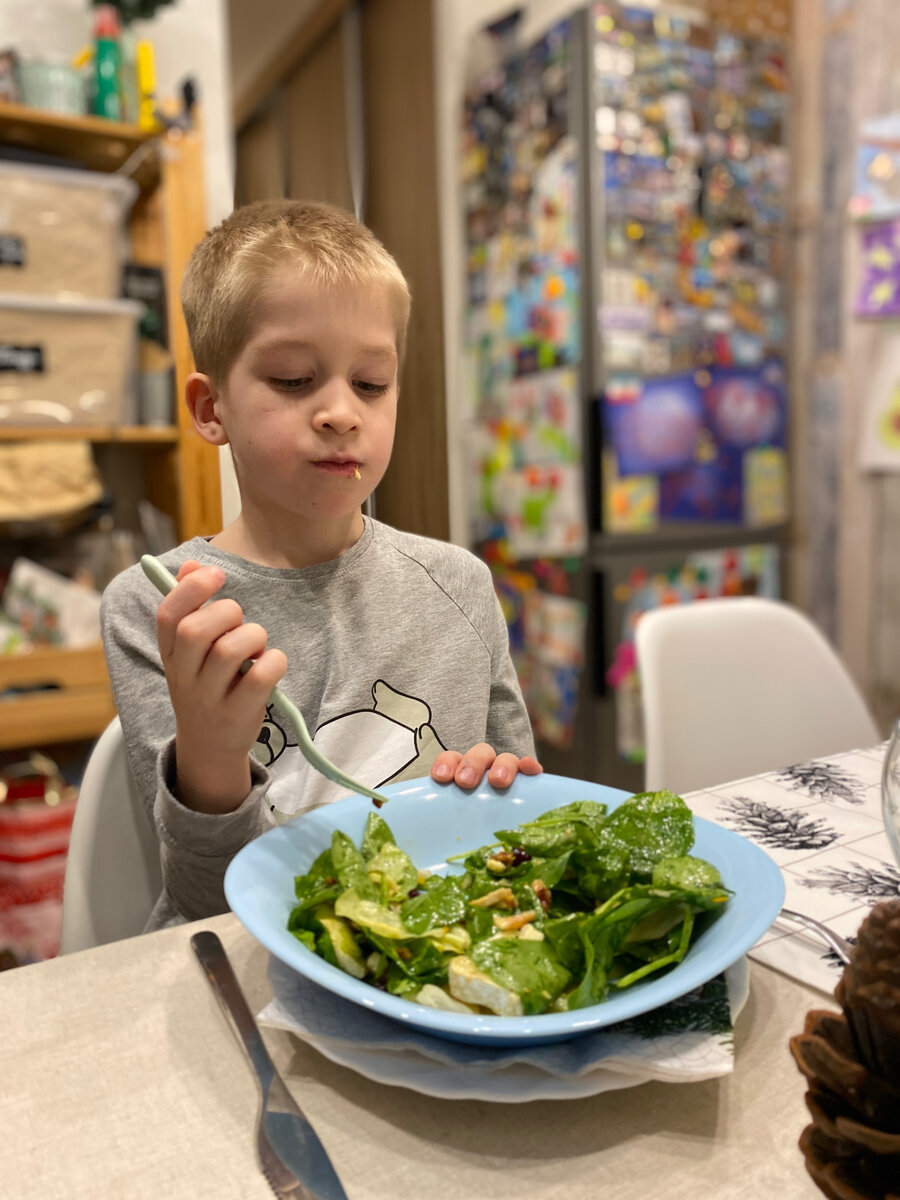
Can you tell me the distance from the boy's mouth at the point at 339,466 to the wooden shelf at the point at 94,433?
3.79 feet

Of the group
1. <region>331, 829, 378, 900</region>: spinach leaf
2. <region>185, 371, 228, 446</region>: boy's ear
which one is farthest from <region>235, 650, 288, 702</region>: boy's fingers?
<region>185, 371, 228, 446</region>: boy's ear

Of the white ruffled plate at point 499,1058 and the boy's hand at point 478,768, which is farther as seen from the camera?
the boy's hand at point 478,768

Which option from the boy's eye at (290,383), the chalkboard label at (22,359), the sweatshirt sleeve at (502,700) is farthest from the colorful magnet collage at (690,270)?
the boy's eye at (290,383)

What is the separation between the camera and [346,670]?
2.73ft

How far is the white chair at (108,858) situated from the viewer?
786mm

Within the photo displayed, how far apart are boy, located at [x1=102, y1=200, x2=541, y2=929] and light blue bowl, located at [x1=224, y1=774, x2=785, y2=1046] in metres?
0.03

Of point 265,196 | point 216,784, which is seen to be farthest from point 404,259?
point 216,784

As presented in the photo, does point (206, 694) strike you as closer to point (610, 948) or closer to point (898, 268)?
point (610, 948)

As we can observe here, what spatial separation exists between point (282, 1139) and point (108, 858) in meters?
0.47

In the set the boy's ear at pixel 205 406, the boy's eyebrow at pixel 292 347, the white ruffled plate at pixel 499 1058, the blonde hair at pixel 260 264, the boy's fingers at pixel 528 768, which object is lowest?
the white ruffled plate at pixel 499 1058

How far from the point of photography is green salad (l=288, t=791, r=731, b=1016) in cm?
44

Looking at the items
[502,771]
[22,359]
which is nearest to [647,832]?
[502,771]

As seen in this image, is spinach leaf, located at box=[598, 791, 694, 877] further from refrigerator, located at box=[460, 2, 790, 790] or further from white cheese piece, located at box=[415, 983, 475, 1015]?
refrigerator, located at box=[460, 2, 790, 790]

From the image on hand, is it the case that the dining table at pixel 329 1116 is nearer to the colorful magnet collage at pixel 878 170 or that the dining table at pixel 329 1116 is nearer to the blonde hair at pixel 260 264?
the blonde hair at pixel 260 264
